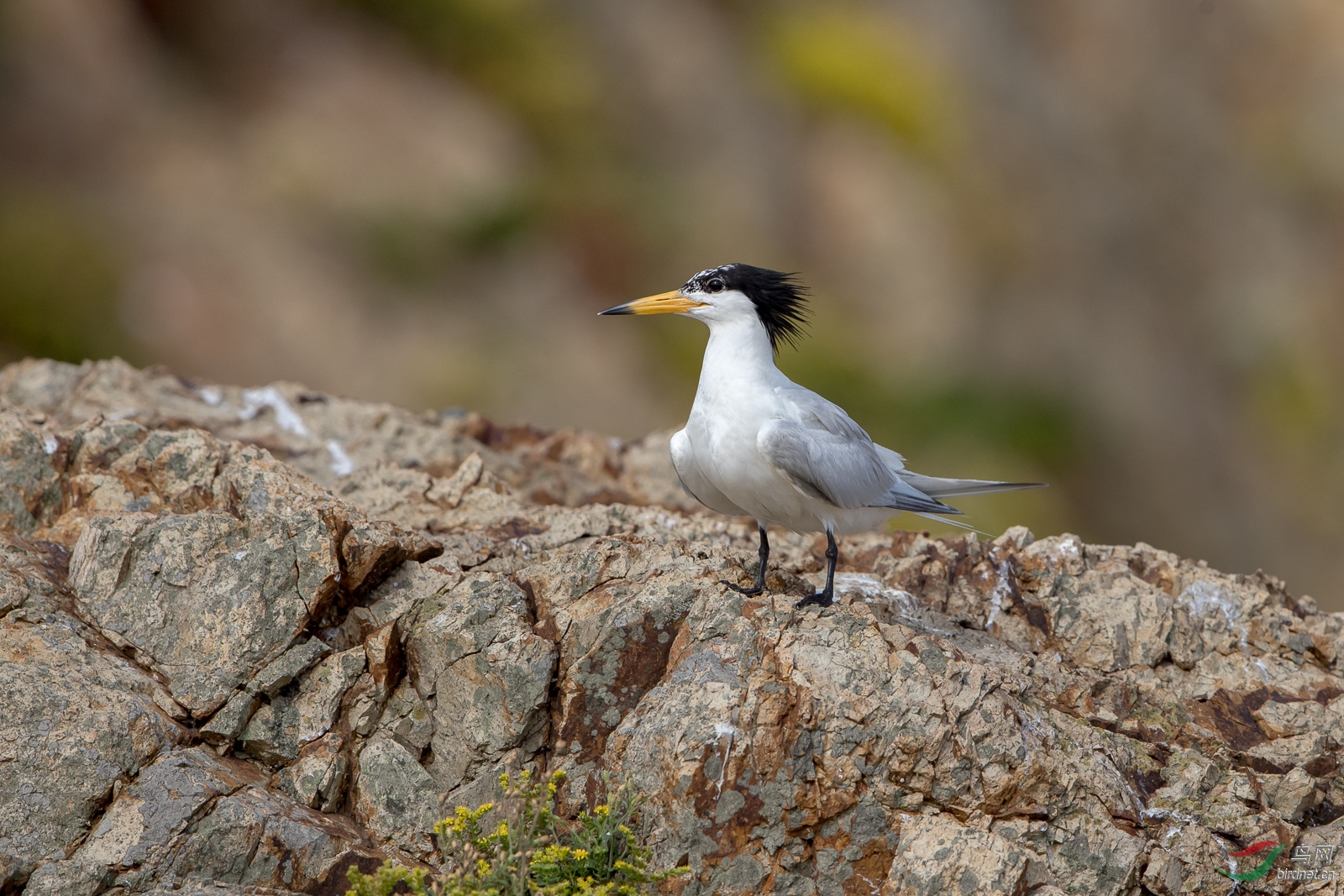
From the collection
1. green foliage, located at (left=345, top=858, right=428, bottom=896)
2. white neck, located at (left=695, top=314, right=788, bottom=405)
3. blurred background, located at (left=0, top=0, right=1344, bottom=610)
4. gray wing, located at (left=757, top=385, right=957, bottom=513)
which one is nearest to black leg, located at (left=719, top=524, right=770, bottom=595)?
gray wing, located at (left=757, top=385, right=957, bottom=513)

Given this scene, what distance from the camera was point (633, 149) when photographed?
74.0 feet

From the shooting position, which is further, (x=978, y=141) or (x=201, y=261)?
(x=978, y=141)

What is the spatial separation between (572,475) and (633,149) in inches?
569

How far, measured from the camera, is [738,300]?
6855 mm

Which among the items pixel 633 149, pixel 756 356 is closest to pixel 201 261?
pixel 633 149

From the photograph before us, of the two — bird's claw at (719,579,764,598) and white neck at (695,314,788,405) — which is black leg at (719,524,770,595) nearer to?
bird's claw at (719,579,764,598)

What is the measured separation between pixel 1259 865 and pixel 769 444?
9.77 feet

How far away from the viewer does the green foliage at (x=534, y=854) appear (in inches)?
187

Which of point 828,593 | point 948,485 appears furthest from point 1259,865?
point 948,485

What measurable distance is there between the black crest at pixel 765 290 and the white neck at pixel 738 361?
0.29ft

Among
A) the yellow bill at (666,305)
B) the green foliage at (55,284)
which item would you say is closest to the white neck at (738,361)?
the yellow bill at (666,305)

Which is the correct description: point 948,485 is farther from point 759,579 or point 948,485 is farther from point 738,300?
A: point 738,300

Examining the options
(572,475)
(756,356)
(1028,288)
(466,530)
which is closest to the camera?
(756,356)

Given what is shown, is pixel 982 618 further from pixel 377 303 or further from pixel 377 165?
pixel 377 165
